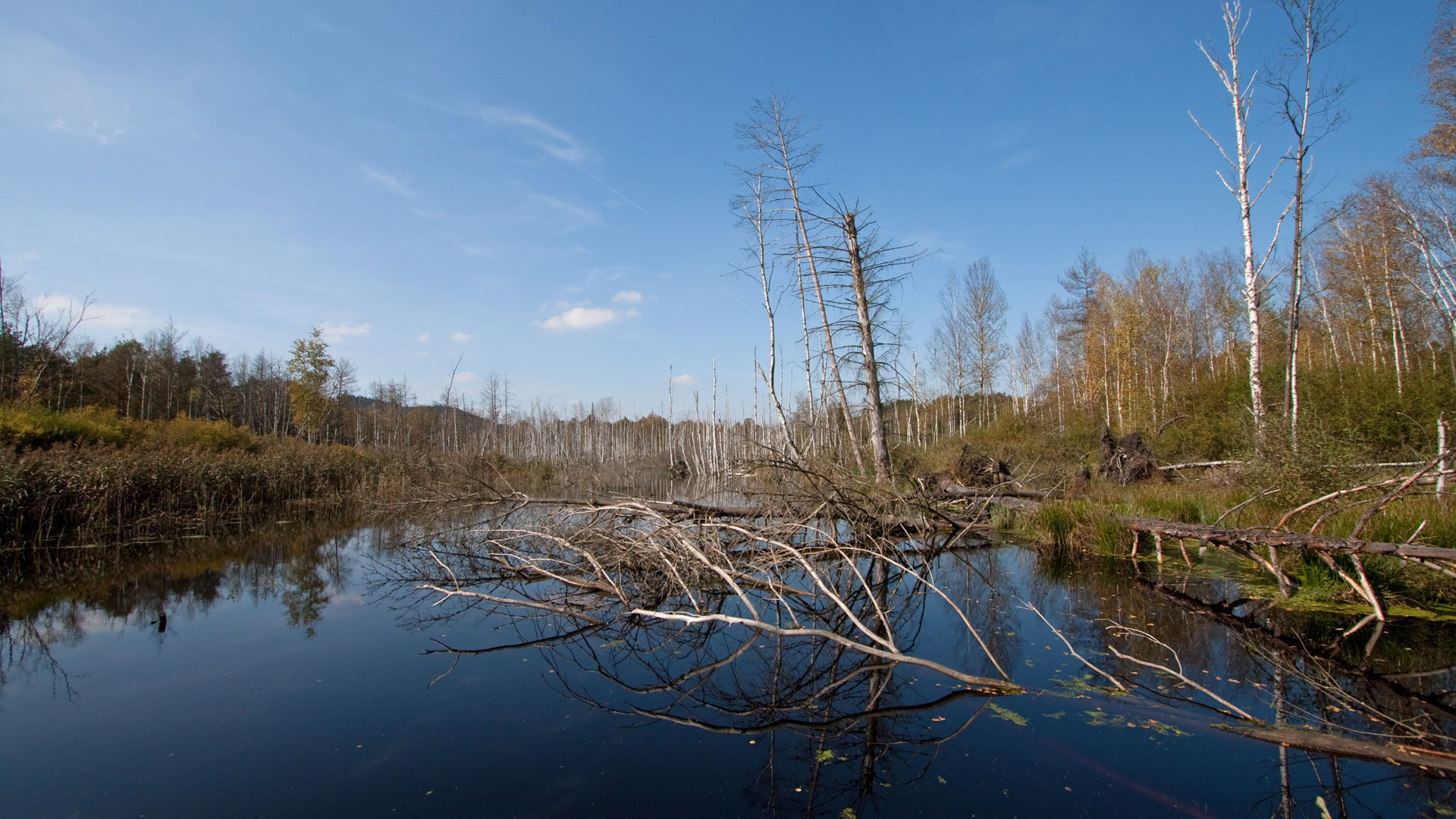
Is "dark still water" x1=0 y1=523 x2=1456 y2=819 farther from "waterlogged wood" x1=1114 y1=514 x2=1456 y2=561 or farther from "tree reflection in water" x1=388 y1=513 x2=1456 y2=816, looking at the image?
"waterlogged wood" x1=1114 y1=514 x2=1456 y2=561

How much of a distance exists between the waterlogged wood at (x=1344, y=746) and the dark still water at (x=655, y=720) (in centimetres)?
7

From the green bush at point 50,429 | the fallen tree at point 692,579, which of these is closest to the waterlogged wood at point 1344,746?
the fallen tree at point 692,579

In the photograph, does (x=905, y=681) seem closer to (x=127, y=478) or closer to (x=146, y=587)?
(x=146, y=587)

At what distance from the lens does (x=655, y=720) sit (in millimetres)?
3838

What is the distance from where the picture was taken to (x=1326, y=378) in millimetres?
16109

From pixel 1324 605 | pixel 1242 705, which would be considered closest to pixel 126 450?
pixel 1242 705

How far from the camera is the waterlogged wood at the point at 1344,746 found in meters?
2.92

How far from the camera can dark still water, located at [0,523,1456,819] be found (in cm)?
294

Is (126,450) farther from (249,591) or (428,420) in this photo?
(428,420)

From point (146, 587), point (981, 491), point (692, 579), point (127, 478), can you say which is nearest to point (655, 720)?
point (692, 579)

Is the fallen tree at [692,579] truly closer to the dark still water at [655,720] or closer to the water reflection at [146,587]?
the dark still water at [655,720]

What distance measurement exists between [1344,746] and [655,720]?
139 inches

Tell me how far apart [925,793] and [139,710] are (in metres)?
4.89

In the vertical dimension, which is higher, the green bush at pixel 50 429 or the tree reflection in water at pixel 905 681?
the green bush at pixel 50 429
